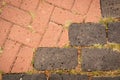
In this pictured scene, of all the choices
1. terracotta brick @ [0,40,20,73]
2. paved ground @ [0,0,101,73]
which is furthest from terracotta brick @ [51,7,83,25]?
terracotta brick @ [0,40,20,73]

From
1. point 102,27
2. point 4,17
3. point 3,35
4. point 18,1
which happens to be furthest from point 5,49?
point 102,27

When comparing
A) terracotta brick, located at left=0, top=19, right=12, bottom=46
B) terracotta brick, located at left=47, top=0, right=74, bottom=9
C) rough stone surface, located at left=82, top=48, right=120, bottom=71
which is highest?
terracotta brick, located at left=47, top=0, right=74, bottom=9

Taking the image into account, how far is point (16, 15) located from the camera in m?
3.60

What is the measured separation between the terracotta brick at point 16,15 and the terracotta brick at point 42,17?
107 mm

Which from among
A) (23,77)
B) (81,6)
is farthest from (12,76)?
(81,6)

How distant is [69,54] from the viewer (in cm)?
344

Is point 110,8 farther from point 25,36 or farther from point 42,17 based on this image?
point 25,36

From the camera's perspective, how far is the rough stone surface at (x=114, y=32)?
3.47 m

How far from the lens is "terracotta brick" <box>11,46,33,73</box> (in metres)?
3.41

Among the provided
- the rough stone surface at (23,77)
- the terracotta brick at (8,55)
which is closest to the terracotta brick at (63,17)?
the terracotta brick at (8,55)

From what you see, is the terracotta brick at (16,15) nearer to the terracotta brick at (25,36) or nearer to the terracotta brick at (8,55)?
the terracotta brick at (25,36)

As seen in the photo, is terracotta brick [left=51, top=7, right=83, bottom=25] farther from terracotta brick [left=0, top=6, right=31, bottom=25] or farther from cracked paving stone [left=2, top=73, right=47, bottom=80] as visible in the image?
cracked paving stone [left=2, top=73, right=47, bottom=80]

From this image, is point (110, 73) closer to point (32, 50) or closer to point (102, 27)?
point (102, 27)

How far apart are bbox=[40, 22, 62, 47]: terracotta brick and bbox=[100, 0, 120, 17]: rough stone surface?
24.5 inches
